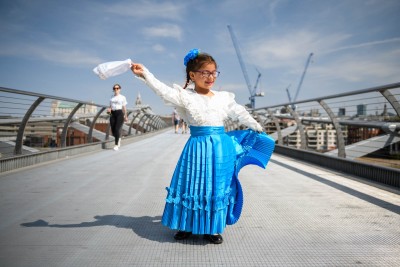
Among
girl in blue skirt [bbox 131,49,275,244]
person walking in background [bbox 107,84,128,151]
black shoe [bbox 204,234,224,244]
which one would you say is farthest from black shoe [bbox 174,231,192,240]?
person walking in background [bbox 107,84,128,151]

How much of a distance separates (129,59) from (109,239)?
1.08 m

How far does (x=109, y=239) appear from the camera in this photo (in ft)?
6.00

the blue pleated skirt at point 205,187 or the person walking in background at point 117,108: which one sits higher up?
the person walking in background at point 117,108

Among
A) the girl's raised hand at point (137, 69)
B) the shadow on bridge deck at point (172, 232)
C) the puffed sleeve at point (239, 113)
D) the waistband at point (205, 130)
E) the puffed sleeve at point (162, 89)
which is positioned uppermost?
the girl's raised hand at point (137, 69)

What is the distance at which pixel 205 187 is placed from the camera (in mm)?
1806

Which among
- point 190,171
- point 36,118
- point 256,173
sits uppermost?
point 36,118

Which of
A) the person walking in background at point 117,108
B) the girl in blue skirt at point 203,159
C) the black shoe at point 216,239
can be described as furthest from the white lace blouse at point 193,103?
the person walking in background at point 117,108

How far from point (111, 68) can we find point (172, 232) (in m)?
1.09

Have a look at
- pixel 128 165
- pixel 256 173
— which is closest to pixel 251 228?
pixel 256 173

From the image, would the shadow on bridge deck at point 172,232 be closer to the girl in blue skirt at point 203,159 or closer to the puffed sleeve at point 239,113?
the girl in blue skirt at point 203,159

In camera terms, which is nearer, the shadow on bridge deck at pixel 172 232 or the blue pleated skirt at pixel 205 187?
the shadow on bridge deck at pixel 172 232

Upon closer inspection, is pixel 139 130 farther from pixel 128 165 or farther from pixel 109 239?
pixel 109 239

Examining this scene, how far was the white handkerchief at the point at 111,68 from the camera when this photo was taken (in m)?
1.83

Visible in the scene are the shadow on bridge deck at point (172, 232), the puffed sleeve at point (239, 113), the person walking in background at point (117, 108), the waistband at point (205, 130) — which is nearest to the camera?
the shadow on bridge deck at point (172, 232)
